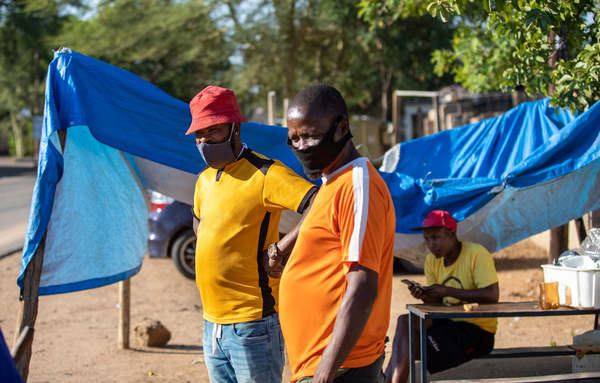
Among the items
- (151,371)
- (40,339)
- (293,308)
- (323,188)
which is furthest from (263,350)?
(40,339)

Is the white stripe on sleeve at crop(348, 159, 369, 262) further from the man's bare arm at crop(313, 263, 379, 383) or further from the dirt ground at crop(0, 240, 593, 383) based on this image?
the dirt ground at crop(0, 240, 593, 383)

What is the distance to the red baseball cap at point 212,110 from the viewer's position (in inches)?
→ 114

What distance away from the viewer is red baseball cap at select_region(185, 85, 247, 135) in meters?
2.91

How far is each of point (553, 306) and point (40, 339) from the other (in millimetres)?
4652

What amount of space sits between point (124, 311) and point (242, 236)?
3279mm

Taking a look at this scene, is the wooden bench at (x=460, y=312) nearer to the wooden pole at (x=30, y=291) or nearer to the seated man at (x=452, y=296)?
the seated man at (x=452, y=296)

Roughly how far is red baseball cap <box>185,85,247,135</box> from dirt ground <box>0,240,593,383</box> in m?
2.71

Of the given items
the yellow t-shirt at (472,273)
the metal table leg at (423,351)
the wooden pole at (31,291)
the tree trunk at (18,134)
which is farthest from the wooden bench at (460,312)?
the tree trunk at (18,134)

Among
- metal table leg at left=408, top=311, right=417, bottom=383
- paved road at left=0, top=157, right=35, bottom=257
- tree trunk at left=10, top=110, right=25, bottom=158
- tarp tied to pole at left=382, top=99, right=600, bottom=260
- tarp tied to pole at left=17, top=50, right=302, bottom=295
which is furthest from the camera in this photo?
tree trunk at left=10, top=110, right=25, bottom=158

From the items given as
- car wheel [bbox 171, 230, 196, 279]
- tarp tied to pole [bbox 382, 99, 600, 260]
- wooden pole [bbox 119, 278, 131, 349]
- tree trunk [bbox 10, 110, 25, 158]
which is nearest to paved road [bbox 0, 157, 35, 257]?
car wheel [bbox 171, 230, 196, 279]

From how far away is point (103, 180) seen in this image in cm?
469

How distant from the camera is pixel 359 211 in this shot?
1.95 meters

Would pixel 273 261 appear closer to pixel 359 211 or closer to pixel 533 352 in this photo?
pixel 359 211

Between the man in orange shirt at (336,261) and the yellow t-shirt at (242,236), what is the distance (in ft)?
1.94
